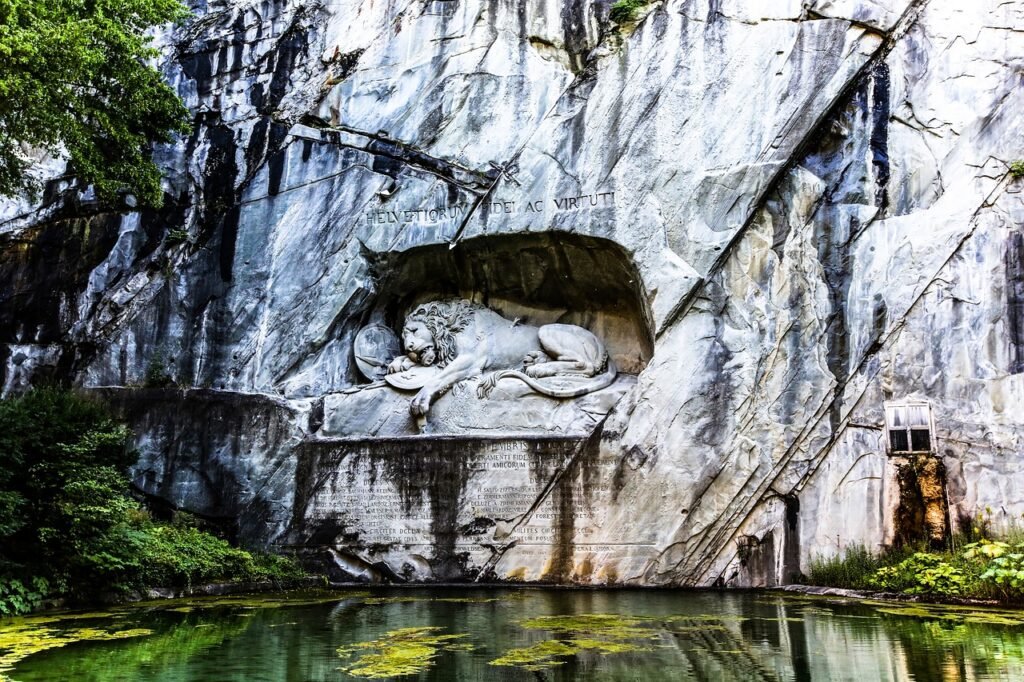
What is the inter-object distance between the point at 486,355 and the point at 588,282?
177 cm

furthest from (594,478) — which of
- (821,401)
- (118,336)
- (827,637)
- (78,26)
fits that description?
(78,26)

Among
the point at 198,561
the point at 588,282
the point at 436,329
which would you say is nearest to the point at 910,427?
the point at 588,282

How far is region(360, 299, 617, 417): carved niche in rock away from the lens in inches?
497

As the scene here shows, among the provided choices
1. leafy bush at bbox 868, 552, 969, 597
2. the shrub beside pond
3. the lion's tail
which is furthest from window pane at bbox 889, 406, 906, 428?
the lion's tail

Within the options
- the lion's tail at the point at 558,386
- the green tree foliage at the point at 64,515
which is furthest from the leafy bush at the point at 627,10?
the green tree foliage at the point at 64,515

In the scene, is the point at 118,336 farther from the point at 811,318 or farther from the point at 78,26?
the point at 811,318

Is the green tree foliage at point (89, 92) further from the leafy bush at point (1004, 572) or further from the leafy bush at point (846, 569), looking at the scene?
the leafy bush at point (1004, 572)

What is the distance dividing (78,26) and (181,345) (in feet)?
14.6

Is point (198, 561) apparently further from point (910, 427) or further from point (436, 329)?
point (910, 427)

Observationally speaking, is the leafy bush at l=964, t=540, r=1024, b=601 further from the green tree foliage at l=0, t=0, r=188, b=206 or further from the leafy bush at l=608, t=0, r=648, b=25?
the green tree foliage at l=0, t=0, r=188, b=206

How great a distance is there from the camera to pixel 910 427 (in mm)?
11289

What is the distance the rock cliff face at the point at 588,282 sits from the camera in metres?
11.4

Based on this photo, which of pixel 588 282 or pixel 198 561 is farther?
pixel 588 282

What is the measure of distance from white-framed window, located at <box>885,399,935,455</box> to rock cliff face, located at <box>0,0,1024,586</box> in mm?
130
